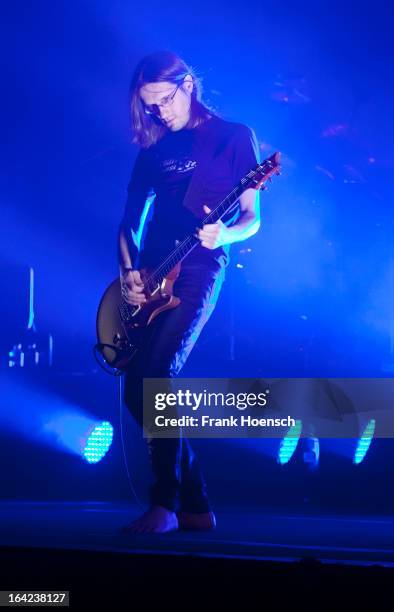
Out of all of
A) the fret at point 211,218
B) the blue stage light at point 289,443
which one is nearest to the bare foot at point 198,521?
the blue stage light at point 289,443

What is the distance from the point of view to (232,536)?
3268mm

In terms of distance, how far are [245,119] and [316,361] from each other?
4.23 ft

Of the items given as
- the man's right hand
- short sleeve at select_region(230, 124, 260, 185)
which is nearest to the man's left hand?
short sleeve at select_region(230, 124, 260, 185)

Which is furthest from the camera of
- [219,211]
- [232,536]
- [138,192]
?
[138,192]

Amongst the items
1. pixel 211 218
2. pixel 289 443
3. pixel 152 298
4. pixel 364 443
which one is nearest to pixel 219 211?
pixel 211 218

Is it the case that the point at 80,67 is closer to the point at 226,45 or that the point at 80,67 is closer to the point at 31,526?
the point at 226,45

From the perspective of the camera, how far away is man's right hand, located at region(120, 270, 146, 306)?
3.82m

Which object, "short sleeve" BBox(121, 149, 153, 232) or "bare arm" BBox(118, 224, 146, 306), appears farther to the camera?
"short sleeve" BBox(121, 149, 153, 232)

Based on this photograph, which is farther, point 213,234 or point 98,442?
point 98,442

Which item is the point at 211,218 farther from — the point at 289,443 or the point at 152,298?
the point at 289,443

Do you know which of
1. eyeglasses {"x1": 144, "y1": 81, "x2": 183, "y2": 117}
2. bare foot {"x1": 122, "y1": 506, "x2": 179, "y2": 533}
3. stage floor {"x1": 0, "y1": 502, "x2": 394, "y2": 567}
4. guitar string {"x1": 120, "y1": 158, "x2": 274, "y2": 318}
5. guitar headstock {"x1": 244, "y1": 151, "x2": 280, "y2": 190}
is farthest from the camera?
eyeglasses {"x1": 144, "y1": 81, "x2": 183, "y2": 117}

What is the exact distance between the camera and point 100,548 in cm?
295

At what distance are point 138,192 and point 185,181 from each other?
0.29 metres

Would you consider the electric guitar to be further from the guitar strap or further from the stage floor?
the stage floor
